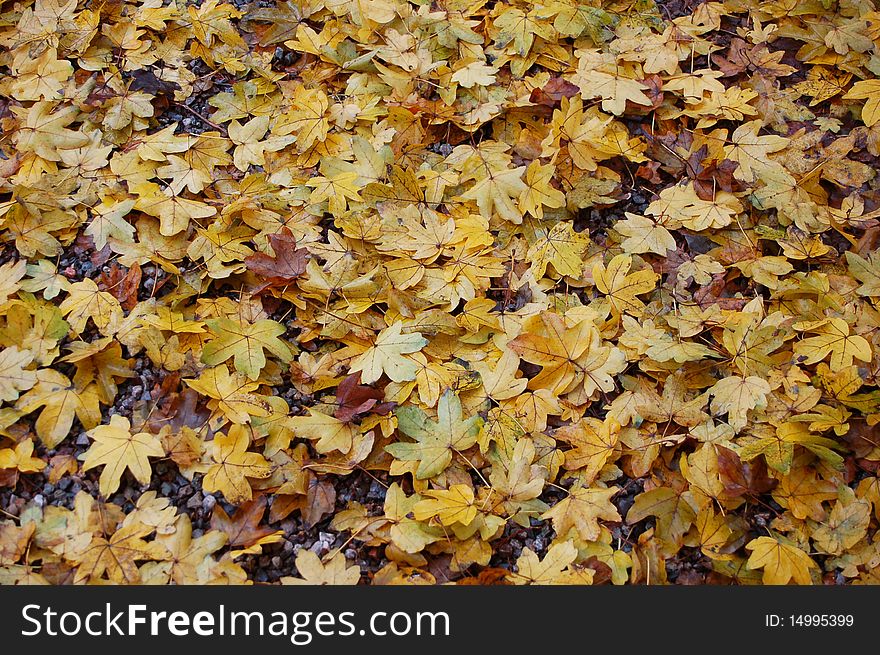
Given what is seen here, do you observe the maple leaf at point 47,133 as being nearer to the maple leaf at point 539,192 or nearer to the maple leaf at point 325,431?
the maple leaf at point 325,431

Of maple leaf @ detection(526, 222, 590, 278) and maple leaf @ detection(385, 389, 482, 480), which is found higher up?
maple leaf @ detection(526, 222, 590, 278)

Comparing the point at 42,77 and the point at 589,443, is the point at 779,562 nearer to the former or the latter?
the point at 589,443

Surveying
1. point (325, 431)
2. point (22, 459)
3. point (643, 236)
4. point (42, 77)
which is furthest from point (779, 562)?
point (42, 77)

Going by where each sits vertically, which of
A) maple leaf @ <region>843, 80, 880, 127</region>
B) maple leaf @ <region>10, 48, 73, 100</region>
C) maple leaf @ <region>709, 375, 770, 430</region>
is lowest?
maple leaf @ <region>709, 375, 770, 430</region>

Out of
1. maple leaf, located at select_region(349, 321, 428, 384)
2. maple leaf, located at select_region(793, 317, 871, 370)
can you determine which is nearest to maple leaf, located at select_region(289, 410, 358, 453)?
maple leaf, located at select_region(349, 321, 428, 384)

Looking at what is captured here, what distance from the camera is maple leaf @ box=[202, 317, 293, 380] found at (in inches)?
66.0

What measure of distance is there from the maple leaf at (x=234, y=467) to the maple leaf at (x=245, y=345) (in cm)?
16

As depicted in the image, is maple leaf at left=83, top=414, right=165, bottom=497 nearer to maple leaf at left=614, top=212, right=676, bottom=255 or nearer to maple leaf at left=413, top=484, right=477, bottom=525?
maple leaf at left=413, top=484, right=477, bottom=525

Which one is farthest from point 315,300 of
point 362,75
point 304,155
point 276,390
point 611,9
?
point 611,9

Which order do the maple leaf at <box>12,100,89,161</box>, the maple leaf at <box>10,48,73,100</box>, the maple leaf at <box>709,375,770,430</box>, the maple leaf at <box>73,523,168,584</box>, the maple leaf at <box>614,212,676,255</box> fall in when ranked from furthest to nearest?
the maple leaf at <box>10,48,73,100</box>, the maple leaf at <box>12,100,89,161</box>, the maple leaf at <box>614,212,676,255</box>, the maple leaf at <box>709,375,770,430</box>, the maple leaf at <box>73,523,168,584</box>

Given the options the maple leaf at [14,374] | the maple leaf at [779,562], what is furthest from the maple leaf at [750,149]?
the maple leaf at [14,374]

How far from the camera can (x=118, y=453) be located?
1.53 meters

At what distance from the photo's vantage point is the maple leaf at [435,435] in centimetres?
158

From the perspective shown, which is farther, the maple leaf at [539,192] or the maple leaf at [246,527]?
the maple leaf at [539,192]
